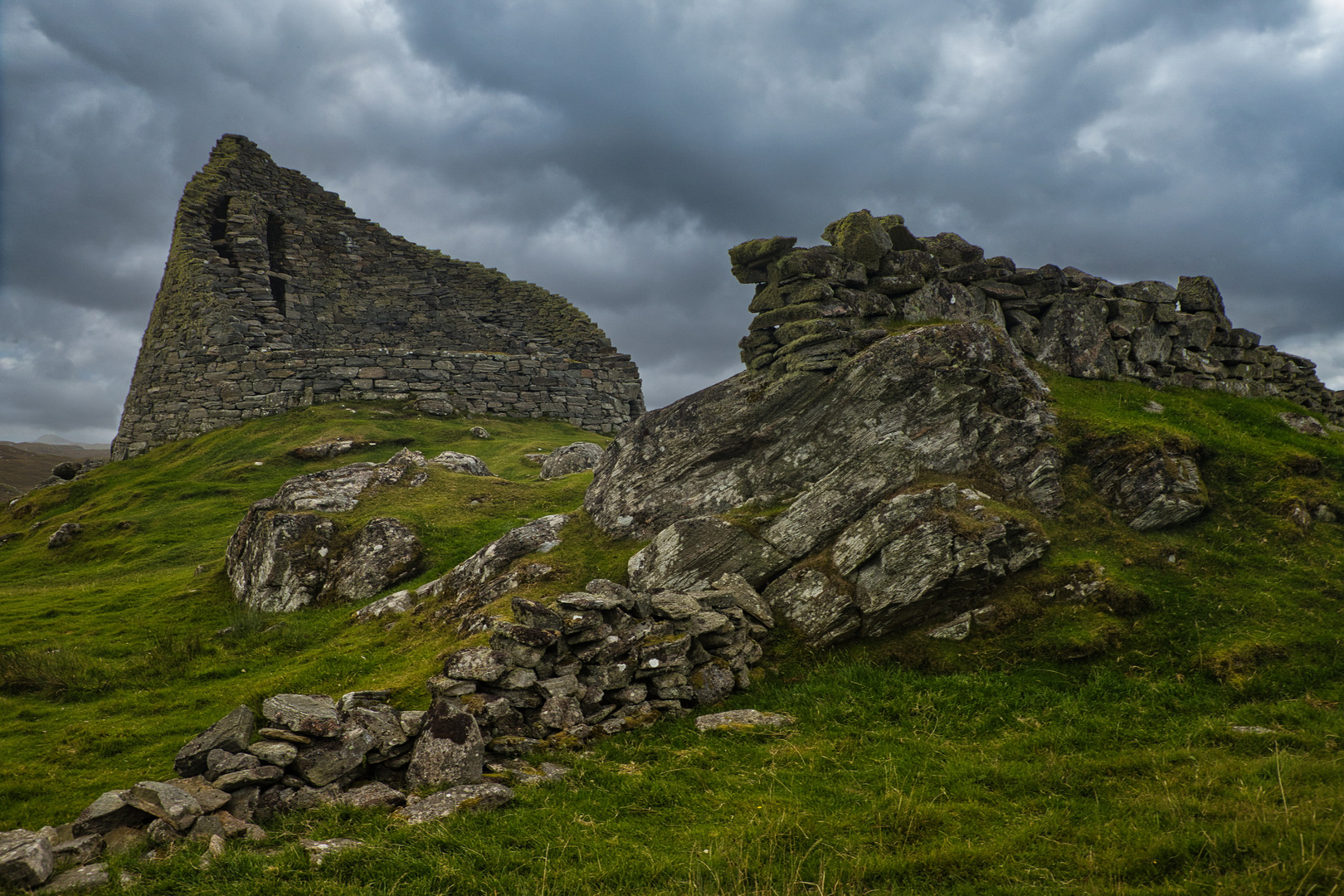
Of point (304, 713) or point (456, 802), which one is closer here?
point (456, 802)

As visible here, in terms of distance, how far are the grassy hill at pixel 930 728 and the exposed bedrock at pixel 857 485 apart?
0.72 m

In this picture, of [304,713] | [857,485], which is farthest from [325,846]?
[857,485]

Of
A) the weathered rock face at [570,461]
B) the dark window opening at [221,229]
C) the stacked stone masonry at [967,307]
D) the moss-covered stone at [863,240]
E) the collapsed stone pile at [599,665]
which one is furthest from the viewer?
the dark window opening at [221,229]

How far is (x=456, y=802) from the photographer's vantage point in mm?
8062

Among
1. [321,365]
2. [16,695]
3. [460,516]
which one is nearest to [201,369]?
[321,365]

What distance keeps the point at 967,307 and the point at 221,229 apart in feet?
141

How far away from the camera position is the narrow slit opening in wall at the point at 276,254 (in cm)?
4250

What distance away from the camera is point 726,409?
16.8 meters

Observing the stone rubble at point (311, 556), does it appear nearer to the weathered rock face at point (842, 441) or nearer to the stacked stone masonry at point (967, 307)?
the weathered rock face at point (842, 441)

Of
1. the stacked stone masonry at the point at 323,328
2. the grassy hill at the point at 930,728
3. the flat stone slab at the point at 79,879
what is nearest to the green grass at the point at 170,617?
the grassy hill at the point at 930,728

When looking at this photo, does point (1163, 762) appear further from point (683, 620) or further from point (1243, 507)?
point (1243, 507)

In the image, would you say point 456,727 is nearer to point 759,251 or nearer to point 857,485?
point 857,485

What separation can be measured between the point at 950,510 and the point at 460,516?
1256 cm

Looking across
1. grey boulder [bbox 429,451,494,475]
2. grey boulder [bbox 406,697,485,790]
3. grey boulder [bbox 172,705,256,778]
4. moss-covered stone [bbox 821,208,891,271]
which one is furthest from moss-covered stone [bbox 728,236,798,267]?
grey boulder [bbox 172,705,256,778]
